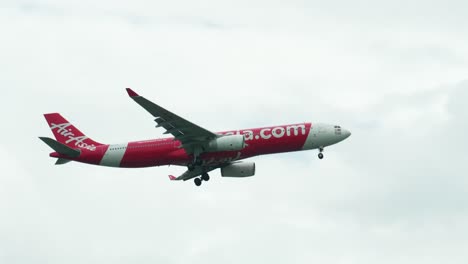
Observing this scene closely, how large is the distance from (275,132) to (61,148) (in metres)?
19.4

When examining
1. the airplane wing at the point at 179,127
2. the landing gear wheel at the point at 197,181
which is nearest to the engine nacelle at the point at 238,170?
Answer: the landing gear wheel at the point at 197,181

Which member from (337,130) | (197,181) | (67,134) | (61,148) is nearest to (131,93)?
(61,148)

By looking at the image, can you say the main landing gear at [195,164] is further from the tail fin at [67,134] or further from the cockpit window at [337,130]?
the cockpit window at [337,130]

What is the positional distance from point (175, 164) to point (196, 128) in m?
5.76

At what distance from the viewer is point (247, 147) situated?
86.4 metres

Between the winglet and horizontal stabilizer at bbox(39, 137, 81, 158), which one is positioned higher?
the winglet

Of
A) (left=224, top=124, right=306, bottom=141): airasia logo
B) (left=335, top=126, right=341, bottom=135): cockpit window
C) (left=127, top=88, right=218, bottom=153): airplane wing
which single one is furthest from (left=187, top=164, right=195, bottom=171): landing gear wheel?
(left=335, top=126, right=341, bottom=135): cockpit window

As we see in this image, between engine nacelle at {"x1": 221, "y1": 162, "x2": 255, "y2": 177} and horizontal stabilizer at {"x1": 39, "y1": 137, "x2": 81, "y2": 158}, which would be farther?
engine nacelle at {"x1": 221, "y1": 162, "x2": 255, "y2": 177}

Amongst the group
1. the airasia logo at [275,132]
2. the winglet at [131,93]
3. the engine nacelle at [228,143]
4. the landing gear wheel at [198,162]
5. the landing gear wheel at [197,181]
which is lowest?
the landing gear wheel at [197,181]

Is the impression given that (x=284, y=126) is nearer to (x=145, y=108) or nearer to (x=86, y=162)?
(x=145, y=108)

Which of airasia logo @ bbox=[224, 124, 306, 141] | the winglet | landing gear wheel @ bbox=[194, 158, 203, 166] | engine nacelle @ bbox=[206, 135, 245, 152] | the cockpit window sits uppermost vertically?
the winglet

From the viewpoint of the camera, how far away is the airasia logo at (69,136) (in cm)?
9131

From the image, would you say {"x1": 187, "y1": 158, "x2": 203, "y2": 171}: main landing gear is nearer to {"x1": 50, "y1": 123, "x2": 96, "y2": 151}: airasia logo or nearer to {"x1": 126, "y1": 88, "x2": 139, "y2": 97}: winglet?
{"x1": 50, "y1": 123, "x2": 96, "y2": 151}: airasia logo

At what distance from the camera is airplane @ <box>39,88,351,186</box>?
8556 centimetres
